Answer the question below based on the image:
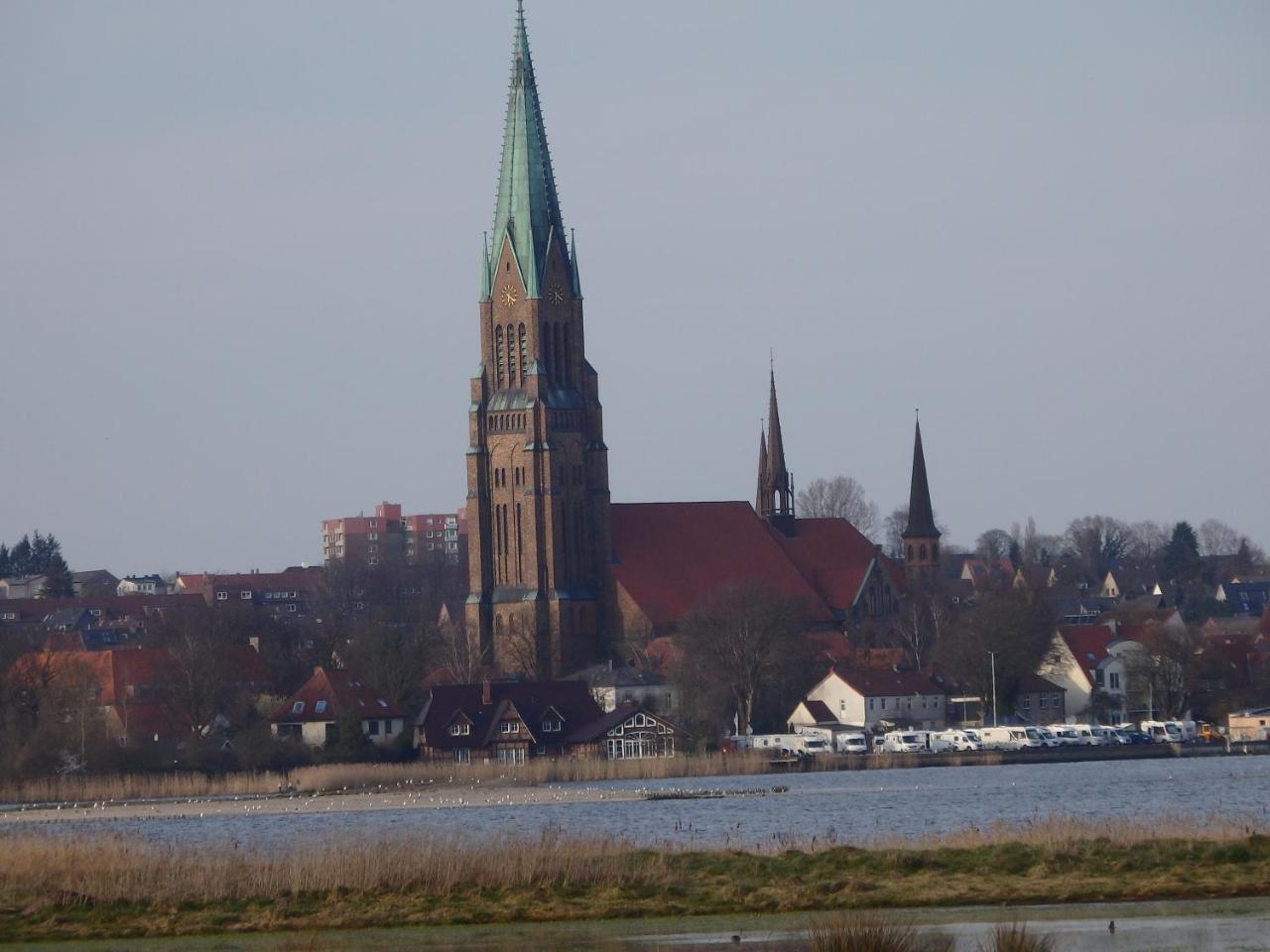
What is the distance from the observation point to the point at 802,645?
110 m

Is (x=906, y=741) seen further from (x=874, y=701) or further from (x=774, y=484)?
(x=774, y=484)

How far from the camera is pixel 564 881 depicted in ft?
121

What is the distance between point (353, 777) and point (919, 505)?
60.9m

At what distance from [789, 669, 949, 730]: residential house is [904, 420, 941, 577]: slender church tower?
2953cm

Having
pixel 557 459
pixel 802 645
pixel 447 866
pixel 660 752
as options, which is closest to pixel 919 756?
pixel 660 752

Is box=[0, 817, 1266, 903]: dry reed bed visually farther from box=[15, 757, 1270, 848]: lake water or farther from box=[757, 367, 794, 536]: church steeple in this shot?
box=[757, 367, 794, 536]: church steeple

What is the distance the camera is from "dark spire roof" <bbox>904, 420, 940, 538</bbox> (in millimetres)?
140125

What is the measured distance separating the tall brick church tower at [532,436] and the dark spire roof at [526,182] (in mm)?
44

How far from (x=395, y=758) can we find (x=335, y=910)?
58.9 meters

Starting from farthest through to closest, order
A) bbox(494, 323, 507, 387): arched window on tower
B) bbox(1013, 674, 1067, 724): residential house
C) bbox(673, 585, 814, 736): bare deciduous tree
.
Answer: bbox(494, 323, 507, 387): arched window on tower < bbox(1013, 674, 1067, 724): residential house < bbox(673, 585, 814, 736): bare deciduous tree

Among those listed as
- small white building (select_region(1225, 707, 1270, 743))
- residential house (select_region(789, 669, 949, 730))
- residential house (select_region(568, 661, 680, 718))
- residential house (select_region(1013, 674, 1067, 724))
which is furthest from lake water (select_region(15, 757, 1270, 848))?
residential house (select_region(1013, 674, 1067, 724))

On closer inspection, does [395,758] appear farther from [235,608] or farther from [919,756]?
[235,608]

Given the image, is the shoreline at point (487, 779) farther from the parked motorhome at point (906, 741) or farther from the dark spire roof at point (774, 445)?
the dark spire roof at point (774, 445)

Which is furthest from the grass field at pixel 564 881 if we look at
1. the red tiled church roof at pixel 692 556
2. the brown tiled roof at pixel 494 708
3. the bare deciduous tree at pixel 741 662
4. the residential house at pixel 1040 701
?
the red tiled church roof at pixel 692 556
